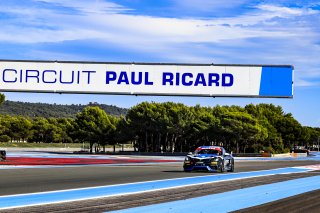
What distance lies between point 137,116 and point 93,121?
1029cm

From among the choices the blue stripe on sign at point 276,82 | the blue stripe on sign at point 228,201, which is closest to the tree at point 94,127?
the blue stripe on sign at point 276,82

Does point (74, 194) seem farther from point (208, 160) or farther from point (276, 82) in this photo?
point (276, 82)

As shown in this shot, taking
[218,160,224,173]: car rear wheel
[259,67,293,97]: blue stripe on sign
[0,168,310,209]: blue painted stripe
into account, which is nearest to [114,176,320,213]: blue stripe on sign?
[0,168,310,209]: blue painted stripe

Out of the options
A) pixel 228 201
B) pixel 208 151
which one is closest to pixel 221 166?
pixel 208 151

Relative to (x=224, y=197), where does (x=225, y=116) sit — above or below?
above

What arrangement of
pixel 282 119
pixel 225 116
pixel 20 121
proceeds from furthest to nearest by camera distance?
pixel 20 121, pixel 282 119, pixel 225 116

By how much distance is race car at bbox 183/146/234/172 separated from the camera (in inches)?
923

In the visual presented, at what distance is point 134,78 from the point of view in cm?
2480

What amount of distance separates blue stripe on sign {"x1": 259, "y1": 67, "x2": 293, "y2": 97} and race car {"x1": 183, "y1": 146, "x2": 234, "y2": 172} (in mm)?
3679

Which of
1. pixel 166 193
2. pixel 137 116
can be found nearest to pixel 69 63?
pixel 166 193

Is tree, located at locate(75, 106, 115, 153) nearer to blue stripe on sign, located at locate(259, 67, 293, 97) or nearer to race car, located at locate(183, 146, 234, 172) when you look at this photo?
race car, located at locate(183, 146, 234, 172)

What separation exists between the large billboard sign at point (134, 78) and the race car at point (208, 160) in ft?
9.27

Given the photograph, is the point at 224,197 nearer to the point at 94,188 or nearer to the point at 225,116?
the point at 94,188

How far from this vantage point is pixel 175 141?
88.6m
